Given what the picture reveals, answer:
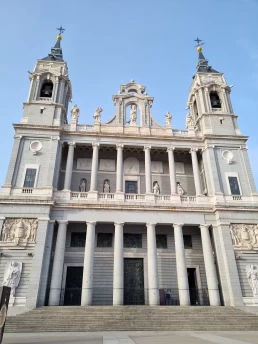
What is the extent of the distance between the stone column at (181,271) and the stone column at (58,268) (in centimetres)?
876

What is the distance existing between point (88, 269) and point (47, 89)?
1913 centimetres

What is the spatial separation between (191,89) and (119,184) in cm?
1695

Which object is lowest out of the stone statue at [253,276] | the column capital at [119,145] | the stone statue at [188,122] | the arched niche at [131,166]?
the stone statue at [253,276]

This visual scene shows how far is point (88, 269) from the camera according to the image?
18.4 meters

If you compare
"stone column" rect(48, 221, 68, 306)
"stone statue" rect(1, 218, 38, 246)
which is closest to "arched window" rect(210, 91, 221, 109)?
"stone column" rect(48, 221, 68, 306)

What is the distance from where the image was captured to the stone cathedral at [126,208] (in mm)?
18344

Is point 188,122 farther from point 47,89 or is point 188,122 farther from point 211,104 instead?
point 47,89

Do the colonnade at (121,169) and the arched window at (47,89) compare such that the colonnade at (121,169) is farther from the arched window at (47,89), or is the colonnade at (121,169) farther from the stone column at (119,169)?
the arched window at (47,89)

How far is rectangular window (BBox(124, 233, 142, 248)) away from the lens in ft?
71.3

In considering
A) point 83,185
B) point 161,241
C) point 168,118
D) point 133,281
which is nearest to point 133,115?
point 168,118

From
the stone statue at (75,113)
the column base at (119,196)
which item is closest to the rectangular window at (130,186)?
the column base at (119,196)

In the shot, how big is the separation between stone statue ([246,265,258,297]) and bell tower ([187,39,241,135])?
12.8 metres

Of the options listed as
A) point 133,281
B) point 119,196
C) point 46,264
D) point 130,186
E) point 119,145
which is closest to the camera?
point 46,264

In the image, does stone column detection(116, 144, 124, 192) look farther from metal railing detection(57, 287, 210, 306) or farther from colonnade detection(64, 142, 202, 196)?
metal railing detection(57, 287, 210, 306)
